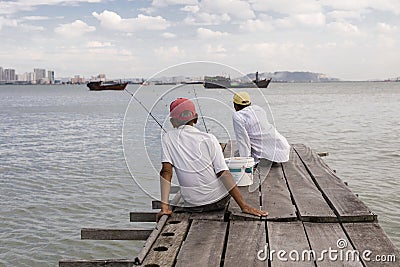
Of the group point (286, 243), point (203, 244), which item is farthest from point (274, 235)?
point (203, 244)

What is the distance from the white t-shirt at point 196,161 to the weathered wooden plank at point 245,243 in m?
0.43

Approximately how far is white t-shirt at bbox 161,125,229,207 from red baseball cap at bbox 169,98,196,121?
98 mm

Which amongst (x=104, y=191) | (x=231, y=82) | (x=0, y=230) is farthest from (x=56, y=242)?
(x=231, y=82)

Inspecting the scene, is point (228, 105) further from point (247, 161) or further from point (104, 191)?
point (104, 191)

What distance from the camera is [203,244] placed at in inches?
183

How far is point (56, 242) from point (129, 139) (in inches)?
142

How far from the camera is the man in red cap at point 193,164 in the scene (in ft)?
17.5

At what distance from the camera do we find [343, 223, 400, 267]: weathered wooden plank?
4199 millimetres

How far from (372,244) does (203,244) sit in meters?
1.34

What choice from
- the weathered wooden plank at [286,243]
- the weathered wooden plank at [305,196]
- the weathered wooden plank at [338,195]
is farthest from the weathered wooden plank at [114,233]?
the weathered wooden plank at [338,195]

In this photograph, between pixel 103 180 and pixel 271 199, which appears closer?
pixel 271 199

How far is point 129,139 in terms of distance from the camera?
20.4 feet

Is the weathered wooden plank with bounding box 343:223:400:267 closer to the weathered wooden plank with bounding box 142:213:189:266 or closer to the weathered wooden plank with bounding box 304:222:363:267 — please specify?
the weathered wooden plank with bounding box 304:222:363:267

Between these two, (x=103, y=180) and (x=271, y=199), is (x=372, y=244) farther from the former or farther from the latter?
(x=103, y=180)
